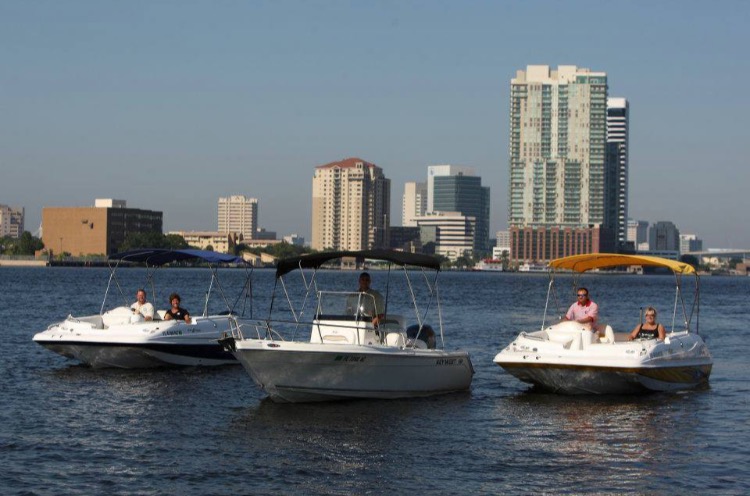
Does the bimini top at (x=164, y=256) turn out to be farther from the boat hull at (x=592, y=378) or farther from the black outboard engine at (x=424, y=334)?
the boat hull at (x=592, y=378)

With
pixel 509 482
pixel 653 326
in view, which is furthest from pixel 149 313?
pixel 509 482

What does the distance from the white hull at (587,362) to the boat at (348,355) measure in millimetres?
1776

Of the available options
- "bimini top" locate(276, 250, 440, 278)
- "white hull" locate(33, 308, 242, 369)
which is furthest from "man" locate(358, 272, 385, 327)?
"white hull" locate(33, 308, 242, 369)

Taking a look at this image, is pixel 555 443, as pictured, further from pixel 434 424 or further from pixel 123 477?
pixel 123 477

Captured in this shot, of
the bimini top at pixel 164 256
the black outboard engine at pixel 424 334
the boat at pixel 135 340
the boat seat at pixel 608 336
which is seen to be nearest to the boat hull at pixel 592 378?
the boat seat at pixel 608 336

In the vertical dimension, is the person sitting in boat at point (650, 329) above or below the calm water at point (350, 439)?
above

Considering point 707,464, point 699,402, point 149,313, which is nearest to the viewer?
point 707,464

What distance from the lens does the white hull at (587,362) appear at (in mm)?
26156

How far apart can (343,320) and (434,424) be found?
352 centimetres

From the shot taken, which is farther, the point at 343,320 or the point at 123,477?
the point at 343,320

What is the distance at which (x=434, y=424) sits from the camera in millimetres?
23656

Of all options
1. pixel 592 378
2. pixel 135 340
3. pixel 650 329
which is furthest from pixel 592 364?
pixel 135 340

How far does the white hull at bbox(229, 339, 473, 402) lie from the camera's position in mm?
24141

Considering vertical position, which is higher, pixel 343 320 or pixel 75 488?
pixel 343 320
